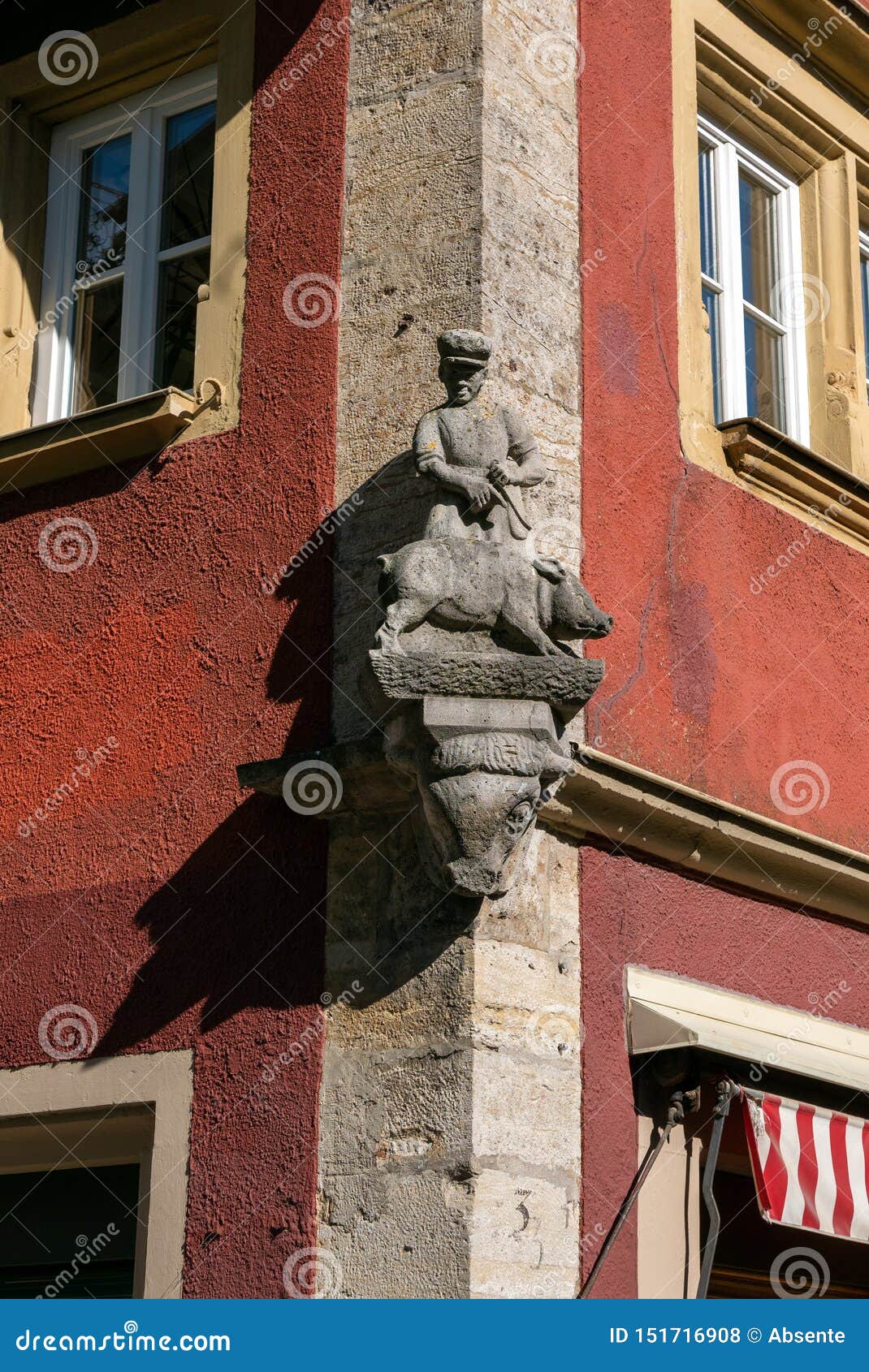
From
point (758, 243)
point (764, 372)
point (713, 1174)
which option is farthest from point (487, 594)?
point (758, 243)

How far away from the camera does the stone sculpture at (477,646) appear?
15.5 ft

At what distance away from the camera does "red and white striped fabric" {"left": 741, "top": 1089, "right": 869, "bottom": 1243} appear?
5.28 meters

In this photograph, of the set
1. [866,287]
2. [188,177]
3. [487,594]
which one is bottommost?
[487,594]

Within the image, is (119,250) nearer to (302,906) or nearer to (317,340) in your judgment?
(317,340)

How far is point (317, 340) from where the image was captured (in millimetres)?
5730

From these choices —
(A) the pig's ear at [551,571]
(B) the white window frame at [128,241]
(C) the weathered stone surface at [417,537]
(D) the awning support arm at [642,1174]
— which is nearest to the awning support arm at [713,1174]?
(D) the awning support arm at [642,1174]

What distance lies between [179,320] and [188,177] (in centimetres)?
54

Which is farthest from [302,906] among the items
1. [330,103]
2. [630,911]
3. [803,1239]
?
[330,103]

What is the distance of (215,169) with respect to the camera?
6246 millimetres

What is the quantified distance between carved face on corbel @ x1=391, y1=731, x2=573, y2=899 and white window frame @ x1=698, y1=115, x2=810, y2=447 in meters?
2.32

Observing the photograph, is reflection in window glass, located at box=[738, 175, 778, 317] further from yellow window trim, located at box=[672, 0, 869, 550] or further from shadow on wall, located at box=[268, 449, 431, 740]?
shadow on wall, located at box=[268, 449, 431, 740]

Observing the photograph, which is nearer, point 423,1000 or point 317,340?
point 423,1000

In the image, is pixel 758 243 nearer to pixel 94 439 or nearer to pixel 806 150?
pixel 806 150

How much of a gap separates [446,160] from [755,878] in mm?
2362
